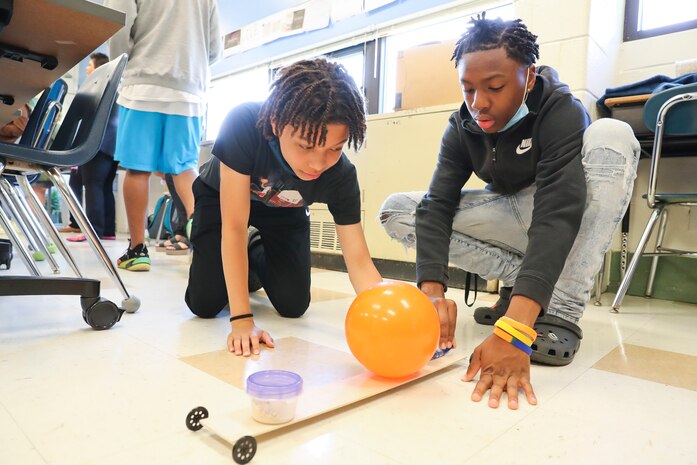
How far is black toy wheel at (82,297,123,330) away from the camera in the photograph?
44.3 inches

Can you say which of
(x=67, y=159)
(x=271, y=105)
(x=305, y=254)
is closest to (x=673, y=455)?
(x=271, y=105)

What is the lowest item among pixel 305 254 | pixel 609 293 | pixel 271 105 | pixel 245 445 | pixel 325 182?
pixel 609 293

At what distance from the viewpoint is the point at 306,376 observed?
868 millimetres

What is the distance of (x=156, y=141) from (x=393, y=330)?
5.72 ft

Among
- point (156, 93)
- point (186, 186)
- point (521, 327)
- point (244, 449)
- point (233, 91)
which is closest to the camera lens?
point (244, 449)

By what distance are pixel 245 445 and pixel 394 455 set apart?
192 millimetres

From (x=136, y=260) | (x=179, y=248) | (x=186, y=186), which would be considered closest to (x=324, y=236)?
(x=186, y=186)

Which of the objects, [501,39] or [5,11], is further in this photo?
[501,39]

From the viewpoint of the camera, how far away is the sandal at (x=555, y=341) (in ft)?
3.24

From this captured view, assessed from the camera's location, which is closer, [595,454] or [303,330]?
[595,454]

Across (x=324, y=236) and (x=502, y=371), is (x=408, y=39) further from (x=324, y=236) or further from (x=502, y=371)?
(x=502, y=371)

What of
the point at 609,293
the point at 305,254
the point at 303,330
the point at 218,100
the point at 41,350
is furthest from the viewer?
the point at 218,100

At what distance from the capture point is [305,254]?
148 cm

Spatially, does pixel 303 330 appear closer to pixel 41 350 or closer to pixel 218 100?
pixel 41 350
